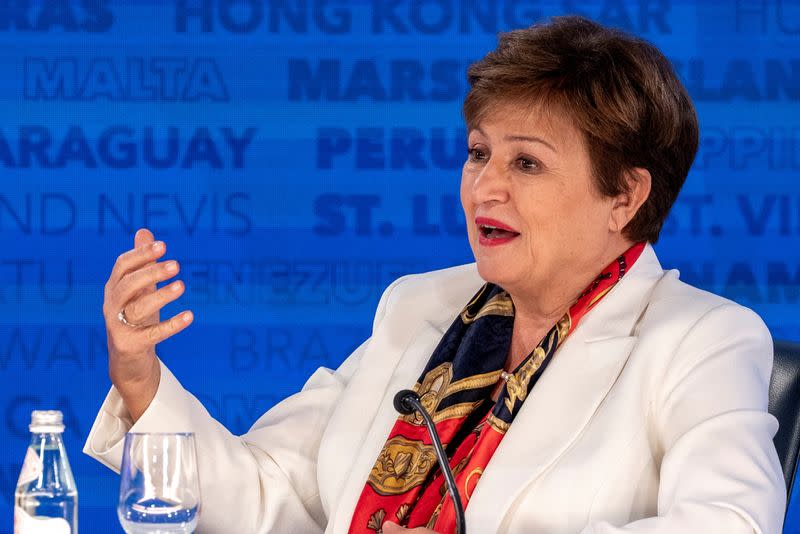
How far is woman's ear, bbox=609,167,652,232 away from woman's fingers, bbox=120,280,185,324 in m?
0.73

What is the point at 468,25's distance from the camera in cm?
314

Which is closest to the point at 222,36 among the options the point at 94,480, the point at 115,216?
the point at 115,216

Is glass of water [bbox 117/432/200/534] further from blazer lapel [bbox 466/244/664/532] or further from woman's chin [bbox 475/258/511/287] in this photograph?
woman's chin [bbox 475/258/511/287]

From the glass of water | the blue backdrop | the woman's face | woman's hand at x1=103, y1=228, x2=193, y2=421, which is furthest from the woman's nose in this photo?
the blue backdrop

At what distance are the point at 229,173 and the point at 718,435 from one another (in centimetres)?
192

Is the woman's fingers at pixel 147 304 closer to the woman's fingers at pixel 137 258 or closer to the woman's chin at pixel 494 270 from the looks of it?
the woman's fingers at pixel 137 258

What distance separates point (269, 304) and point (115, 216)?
48 centimetres

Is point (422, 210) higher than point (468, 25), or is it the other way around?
point (468, 25)

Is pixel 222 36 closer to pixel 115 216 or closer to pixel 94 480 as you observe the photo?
pixel 115 216

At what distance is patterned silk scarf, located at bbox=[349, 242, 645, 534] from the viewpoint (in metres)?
1.74

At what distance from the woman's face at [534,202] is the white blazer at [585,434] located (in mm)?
102

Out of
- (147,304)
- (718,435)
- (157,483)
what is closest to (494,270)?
(718,435)

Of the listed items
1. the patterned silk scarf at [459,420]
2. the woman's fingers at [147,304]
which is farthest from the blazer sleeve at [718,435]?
the woman's fingers at [147,304]

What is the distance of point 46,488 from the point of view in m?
1.26
